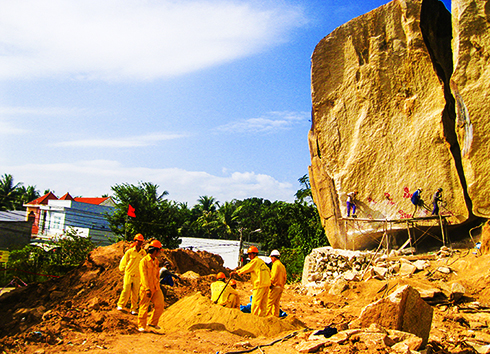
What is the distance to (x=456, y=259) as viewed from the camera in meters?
11.4

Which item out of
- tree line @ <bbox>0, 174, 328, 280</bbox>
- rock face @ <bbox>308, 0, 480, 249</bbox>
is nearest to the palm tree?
tree line @ <bbox>0, 174, 328, 280</bbox>

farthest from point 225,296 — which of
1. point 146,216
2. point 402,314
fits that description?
point 146,216

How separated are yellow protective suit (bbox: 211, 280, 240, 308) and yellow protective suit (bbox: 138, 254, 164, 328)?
3.39ft

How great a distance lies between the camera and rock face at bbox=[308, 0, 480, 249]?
13.1 meters

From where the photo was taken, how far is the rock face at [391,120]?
13.1 metres

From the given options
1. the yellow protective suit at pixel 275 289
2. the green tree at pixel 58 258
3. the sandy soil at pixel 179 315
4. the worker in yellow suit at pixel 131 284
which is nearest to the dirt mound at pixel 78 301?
the sandy soil at pixel 179 315

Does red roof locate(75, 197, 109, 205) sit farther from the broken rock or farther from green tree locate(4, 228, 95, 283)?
the broken rock

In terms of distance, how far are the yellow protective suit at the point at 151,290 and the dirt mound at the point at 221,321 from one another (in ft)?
1.24

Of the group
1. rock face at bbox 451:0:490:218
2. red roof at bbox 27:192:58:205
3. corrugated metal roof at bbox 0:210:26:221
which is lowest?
corrugated metal roof at bbox 0:210:26:221

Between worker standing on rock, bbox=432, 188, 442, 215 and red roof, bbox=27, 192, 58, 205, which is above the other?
red roof, bbox=27, 192, 58, 205

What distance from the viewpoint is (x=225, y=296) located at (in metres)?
7.67

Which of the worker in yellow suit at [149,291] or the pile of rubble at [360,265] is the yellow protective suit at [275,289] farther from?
the pile of rubble at [360,265]

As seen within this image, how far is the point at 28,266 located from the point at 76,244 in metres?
1.85

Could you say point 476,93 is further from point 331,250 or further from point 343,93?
point 331,250
